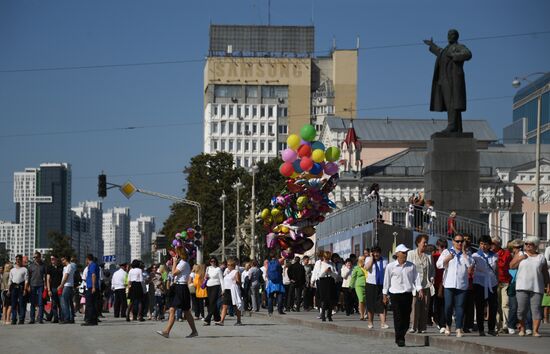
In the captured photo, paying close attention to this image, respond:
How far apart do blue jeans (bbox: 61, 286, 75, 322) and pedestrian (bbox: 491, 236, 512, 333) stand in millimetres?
12346

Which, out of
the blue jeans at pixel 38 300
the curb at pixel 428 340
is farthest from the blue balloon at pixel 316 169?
the curb at pixel 428 340

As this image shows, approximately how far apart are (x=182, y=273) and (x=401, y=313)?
5306mm

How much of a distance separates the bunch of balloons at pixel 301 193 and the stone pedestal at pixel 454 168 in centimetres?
1131

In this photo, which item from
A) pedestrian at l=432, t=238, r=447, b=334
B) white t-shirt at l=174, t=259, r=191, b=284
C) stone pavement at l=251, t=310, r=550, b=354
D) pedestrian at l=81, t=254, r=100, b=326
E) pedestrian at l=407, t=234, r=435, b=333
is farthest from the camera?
pedestrian at l=81, t=254, r=100, b=326

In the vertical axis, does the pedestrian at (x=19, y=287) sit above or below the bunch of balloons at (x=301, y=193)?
below

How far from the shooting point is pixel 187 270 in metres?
26.8

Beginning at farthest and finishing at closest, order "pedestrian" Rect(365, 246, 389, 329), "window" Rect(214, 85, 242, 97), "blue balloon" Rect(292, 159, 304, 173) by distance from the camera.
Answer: "window" Rect(214, 85, 242, 97) → "blue balloon" Rect(292, 159, 304, 173) → "pedestrian" Rect(365, 246, 389, 329)

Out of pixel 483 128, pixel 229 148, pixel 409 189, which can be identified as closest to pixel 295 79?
pixel 229 148

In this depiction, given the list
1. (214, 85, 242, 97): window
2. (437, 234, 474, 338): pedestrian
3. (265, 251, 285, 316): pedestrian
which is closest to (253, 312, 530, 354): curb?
(437, 234, 474, 338): pedestrian

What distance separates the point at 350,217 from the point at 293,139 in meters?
4.18

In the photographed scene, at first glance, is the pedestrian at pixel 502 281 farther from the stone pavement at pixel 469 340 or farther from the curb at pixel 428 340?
the curb at pixel 428 340

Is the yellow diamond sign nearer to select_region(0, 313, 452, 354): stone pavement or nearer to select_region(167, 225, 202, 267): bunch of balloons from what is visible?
select_region(167, 225, 202, 267): bunch of balloons

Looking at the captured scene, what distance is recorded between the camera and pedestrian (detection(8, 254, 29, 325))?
35.1 m

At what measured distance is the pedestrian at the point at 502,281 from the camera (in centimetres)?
2586
